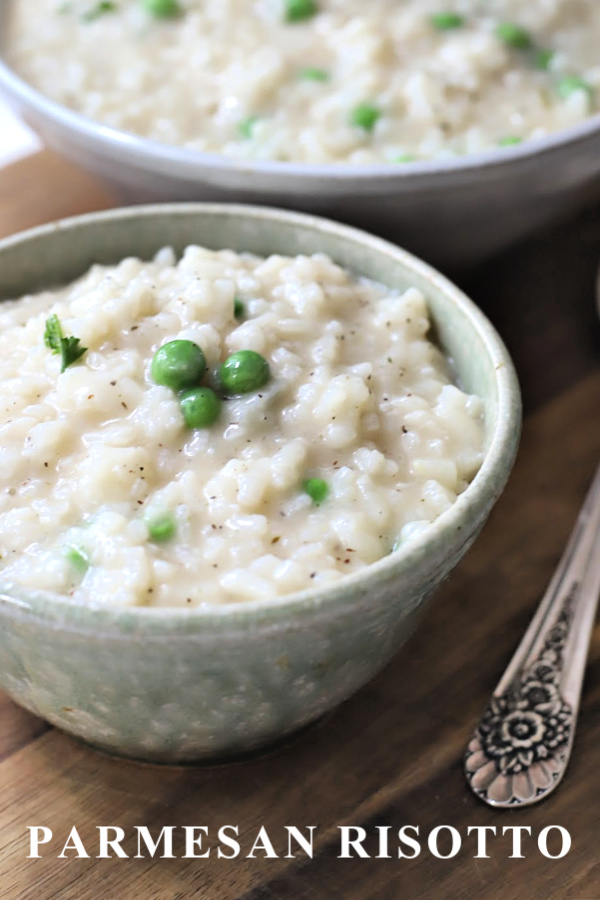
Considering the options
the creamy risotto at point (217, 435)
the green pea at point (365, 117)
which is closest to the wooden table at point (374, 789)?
the creamy risotto at point (217, 435)

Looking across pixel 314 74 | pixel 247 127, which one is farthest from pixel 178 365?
pixel 314 74

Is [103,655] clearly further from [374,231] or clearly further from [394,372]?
[374,231]

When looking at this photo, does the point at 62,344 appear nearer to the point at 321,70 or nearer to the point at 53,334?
the point at 53,334

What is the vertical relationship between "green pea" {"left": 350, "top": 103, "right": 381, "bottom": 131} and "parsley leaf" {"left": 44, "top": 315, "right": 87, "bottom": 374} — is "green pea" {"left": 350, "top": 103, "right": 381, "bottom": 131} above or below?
below

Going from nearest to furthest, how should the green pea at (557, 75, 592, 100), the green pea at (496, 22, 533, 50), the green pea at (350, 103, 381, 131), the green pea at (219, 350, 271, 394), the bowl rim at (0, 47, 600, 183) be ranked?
1. the green pea at (219, 350, 271, 394)
2. the bowl rim at (0, 47, 600, 183)
3. the green pea at (350, 103, 381, 131)
4. the green pea at (557, 75, 592, 100)
5. the green pea at (496, 22, 533, 50)

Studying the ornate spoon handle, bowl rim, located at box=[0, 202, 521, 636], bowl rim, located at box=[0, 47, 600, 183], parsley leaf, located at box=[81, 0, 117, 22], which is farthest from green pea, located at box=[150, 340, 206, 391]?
parsley leaf, located at box=[81, 0, 117, 22]

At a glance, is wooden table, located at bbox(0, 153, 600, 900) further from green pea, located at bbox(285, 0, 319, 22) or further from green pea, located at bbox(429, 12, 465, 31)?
green pea, located at bbox(285, 0, 319, 22)
